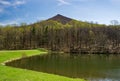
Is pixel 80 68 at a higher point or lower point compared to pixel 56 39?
lower

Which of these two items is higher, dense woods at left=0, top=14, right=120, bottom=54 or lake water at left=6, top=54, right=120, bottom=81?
dense woods at left=0, top=14, right=120, bottom=54

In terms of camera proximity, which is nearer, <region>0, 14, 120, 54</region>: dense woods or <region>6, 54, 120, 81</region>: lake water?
<region>6, 54, 120, 81</region>: lake water

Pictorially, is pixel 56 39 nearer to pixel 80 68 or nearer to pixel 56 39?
pixel 56 39

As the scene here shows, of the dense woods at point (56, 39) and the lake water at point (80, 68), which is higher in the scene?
the dense woods at point (56, 39)

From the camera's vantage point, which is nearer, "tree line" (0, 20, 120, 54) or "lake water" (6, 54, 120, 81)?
"lake water" (6, 54, 120, 81)

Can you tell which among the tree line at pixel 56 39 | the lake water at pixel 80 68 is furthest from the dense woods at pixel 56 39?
the lake water at pixel 80 68

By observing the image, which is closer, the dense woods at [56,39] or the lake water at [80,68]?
the lake water at [80,68]

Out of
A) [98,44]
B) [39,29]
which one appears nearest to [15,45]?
[39,29]

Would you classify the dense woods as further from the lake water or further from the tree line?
the lake water

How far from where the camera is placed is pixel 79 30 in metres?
168

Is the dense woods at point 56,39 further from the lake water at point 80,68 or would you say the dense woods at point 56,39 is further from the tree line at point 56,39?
the lake water at point 80,68

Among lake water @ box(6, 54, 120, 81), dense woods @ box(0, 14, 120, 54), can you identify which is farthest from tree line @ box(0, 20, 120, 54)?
lake water @ box(6, 54, 120, 81)

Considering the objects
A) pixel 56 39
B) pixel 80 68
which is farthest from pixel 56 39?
pixel 80 68

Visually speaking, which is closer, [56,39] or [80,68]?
[80,68]
